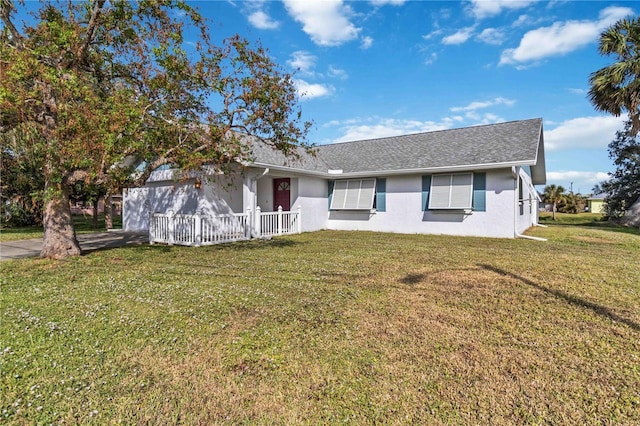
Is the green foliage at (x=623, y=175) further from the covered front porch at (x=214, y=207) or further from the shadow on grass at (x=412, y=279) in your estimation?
the shadow on grass at (x=412, y=279)

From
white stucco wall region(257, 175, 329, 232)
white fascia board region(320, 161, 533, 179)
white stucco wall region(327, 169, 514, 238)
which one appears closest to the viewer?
white fascia board region(320, 161, 533, 179)

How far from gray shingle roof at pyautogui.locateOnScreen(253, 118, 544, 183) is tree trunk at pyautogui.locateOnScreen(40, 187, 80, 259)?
5.70 metres

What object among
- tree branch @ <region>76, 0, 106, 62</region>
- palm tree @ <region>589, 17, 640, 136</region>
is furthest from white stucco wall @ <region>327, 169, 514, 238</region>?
tree branch @ <region>76, 0, 106, 62</region>

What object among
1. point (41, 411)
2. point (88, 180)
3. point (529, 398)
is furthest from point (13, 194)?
point (529, 398)

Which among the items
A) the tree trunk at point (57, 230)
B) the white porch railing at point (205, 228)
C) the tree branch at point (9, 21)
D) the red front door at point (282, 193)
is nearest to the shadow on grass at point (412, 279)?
the white porch railing at point (205, 228)

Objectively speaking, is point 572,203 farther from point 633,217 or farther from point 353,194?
point 353,194

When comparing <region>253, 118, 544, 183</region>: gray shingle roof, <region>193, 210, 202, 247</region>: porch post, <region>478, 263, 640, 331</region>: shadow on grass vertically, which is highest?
<region>253, 118, 544, 183</region>: gray shingle roof

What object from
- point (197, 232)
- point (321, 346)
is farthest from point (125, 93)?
point (321, 346)

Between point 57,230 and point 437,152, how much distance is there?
13068mm

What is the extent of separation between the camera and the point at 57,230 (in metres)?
8.11

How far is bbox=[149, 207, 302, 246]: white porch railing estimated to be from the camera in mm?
10805

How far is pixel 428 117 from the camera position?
1923 centimetres

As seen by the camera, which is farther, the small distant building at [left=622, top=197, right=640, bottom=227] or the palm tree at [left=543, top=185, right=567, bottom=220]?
the palm tree at [left=543, top=185, right=567, bottom=220]

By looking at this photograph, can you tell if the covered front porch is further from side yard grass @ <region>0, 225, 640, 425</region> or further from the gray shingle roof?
side yard grass @ <region>0, 225, 640, 425</region>
